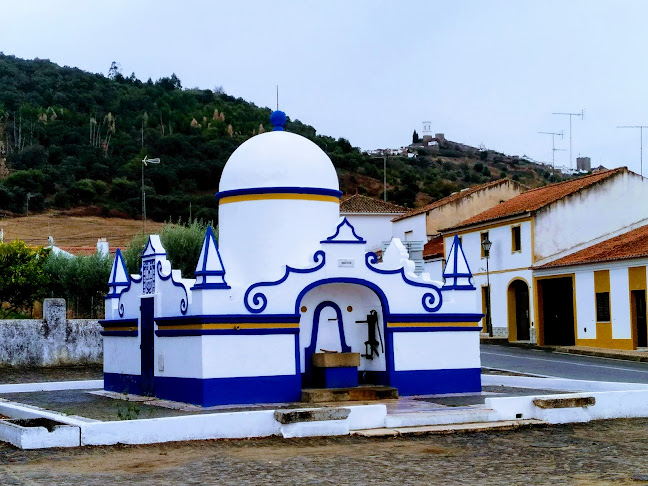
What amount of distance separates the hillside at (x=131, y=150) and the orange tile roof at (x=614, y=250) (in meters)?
31.9

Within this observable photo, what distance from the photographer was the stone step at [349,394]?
694 inches

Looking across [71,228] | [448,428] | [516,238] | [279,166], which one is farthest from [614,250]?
[71,228]

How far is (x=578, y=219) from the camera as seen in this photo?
39.8 meters

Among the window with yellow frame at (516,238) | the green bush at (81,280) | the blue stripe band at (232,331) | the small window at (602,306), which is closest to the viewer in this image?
the blue stripe band at (232,331)

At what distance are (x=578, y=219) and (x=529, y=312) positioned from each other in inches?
163

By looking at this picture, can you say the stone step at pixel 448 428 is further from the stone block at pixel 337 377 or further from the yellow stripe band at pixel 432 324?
the yellow stripe band at pixel 432 324

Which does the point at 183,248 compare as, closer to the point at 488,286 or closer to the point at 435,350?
the point at 488,286

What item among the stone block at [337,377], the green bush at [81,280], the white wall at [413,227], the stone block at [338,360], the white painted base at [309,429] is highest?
the white wall at [413,227]

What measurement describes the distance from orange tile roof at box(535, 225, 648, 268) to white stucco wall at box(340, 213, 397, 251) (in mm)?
21716

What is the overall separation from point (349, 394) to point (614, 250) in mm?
20770

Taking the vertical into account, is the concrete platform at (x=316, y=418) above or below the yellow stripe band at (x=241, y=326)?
below

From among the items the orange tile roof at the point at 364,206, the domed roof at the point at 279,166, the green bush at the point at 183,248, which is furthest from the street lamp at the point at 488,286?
the domed roof at the point at 279,166

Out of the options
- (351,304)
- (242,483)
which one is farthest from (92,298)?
(242,483)

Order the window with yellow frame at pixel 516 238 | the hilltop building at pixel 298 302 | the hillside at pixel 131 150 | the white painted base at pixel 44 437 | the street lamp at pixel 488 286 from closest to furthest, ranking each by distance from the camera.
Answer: the white painted base at pixel 44 437 < the hilltop building at pixel 298 302 < the street lamp at pixel 488 286 < the window with yellow frame at pixel 516 238 < the hillside at pixel 131 150
